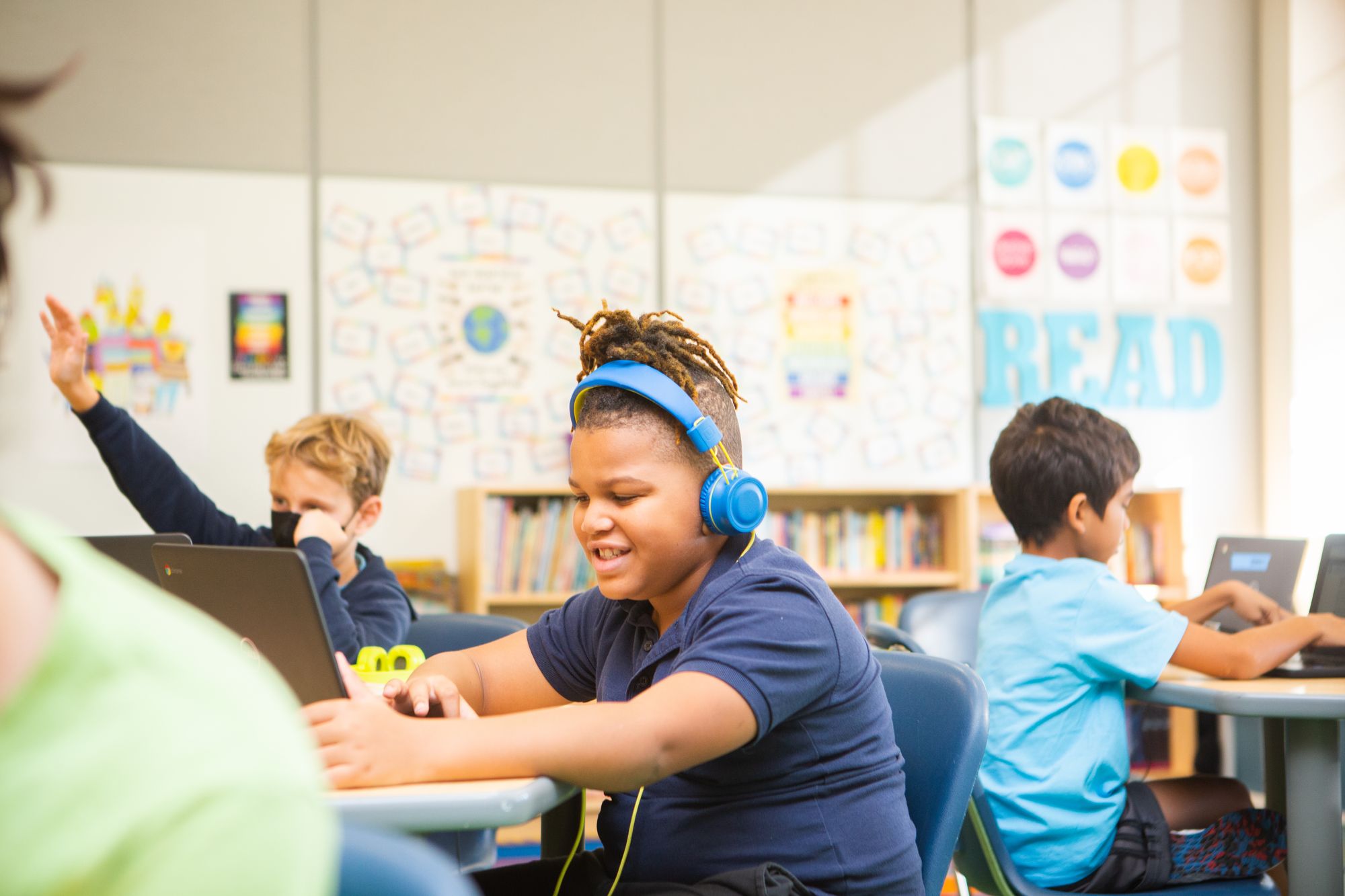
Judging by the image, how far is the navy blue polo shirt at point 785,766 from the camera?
113cm

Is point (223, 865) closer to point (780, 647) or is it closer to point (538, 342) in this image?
point (780, 647)

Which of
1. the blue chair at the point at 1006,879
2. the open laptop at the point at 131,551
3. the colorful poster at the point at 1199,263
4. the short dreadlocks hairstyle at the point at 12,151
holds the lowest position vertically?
the blue chair at the point at 1006,879

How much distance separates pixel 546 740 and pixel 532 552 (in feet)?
9.72

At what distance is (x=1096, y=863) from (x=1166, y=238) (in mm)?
3609

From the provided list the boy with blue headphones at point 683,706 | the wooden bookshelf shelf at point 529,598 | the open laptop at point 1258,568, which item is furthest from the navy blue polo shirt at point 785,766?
the wooden bookshelf shelf at point 529,598

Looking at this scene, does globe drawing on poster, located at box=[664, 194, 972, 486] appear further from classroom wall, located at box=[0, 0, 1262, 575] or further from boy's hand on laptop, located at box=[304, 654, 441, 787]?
boy's hand on laptop, located at box=[304, 654, 441, 787]

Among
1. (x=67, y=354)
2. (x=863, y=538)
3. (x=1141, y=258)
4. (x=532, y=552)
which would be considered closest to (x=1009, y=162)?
(x=1141, y=258)

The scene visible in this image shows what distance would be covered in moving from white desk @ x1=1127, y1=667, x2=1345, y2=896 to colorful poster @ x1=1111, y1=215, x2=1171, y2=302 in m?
3.16

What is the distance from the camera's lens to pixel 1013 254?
4645 mm

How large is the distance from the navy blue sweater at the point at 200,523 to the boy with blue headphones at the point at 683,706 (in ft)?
2.23

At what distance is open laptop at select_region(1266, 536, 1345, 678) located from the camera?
216 cm

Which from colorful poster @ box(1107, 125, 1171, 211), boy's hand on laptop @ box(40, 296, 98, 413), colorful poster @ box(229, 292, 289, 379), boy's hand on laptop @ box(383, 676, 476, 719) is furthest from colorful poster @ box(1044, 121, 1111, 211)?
boy's hand on laptop @ box(383, 676, 476, 719)

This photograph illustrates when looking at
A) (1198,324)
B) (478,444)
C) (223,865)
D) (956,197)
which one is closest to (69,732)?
(223,865)

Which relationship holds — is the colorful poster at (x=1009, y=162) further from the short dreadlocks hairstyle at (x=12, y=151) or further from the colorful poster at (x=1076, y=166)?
the short dreadlocks hairstyle at (x=12, y=151)
